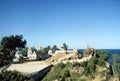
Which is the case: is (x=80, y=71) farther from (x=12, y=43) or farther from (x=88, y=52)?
(x=12, y=43)

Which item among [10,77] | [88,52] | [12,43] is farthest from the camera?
[12,43]

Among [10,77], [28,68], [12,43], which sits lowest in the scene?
[10,77]

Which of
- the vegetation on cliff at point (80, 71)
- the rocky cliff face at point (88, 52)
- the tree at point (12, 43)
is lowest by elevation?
the vegetation on cliff at point (80, 71)

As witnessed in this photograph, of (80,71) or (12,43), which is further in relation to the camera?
(12,43)

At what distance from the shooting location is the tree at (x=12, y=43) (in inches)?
3527

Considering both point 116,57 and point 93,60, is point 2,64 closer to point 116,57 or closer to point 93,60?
point 93,60

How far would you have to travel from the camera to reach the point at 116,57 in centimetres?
7656

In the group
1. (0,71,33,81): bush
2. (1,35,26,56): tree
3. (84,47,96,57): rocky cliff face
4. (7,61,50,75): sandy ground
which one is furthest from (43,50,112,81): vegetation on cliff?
(1,35,26,56): tree

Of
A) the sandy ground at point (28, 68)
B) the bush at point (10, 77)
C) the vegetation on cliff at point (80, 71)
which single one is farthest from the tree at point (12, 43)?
the bush at point (10, 77)

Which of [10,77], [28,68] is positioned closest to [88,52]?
[28,68]

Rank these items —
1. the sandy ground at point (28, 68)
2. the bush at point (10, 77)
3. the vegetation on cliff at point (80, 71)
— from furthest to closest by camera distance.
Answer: the vegetation on cliff at point (80, 71), the sandy ground at point (28, 68), the bush at point (10, 77)

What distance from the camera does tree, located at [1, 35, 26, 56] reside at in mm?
89575

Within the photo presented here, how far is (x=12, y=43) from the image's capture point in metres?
91.8

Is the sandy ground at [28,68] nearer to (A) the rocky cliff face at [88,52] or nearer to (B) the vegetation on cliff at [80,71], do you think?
(B) the vegetation on cliff at [80,71]
